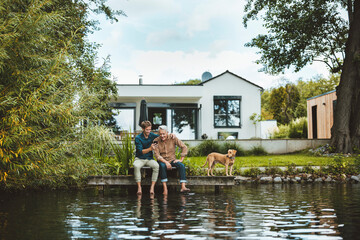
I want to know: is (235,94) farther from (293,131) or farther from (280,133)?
(293,131)

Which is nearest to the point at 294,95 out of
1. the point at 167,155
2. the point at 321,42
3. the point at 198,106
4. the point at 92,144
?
the point at 198,106

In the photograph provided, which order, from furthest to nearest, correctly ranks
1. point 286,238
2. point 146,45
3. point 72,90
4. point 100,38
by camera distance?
point 146,45
point 100,38
point 72,90
point 286,238

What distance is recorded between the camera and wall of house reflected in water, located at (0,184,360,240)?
425 cm

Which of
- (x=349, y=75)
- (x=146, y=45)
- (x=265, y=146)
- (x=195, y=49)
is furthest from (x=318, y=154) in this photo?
(x=195, y=49)

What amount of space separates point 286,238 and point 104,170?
5.71 metres

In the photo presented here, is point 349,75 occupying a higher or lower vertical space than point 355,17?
lower

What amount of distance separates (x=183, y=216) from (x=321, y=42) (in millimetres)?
15009

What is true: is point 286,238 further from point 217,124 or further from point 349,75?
point 217,124

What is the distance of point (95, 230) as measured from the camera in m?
4.45

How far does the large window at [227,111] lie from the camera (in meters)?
26.4

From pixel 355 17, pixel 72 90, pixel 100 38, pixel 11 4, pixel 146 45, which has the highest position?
pixel 146 45

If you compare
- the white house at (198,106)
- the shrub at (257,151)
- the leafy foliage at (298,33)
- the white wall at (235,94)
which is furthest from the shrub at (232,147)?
the white wall at (235,94)

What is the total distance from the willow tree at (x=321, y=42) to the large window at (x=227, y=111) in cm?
752

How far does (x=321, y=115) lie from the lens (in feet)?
73.8
